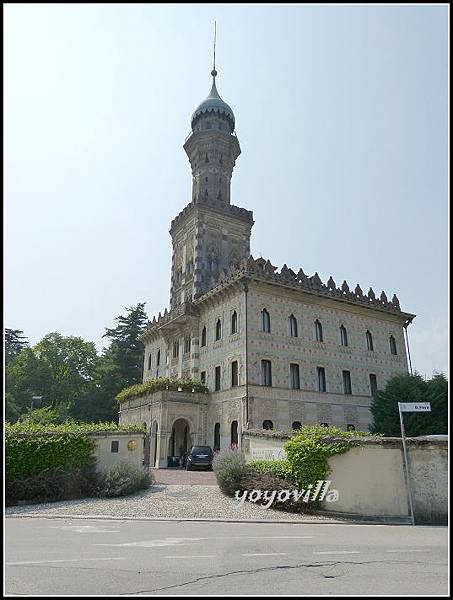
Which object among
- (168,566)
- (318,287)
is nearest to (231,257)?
(318,287)

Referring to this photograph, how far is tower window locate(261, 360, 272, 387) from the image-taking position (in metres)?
30.5

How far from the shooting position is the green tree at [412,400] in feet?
90.5

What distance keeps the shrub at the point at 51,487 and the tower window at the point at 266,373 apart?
14.8m

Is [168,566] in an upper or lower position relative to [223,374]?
lower

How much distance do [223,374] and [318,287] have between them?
9718mm

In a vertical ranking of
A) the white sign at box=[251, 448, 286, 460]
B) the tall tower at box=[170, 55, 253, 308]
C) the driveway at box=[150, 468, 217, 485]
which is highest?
the tall tower at box=[170, 55, 253, 308]

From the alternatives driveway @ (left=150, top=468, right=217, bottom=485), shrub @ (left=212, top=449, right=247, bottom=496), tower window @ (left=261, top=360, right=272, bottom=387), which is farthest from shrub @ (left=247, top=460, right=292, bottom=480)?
tower window @ (left=261, top=360, right=272, bottom=387)

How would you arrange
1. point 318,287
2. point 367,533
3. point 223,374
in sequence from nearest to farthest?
point 367,533, point 223,374, point 318,287

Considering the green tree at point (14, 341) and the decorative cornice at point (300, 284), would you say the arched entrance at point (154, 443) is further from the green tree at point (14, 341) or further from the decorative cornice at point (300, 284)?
the green tree at point (14, 341)

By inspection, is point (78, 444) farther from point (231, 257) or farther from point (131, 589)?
point (231, 257)

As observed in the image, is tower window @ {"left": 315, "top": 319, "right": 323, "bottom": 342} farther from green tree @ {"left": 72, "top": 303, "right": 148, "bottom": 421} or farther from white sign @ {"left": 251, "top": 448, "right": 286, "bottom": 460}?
green tree @ {"left": 72, "top": 303, "right": 148, "bottom": 421}

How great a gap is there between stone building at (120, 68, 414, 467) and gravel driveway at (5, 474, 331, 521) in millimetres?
A: 12017

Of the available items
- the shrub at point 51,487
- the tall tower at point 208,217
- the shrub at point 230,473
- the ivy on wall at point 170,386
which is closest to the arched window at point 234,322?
the ivy on wall at point 170,386

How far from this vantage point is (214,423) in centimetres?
3183
